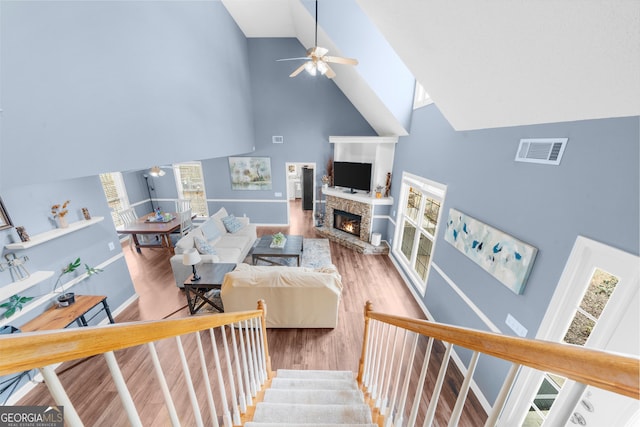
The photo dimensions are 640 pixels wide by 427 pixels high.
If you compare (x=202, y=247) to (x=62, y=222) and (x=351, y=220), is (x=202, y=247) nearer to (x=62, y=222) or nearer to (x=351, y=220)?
(x=62, y=222)

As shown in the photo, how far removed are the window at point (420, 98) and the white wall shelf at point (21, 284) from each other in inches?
228

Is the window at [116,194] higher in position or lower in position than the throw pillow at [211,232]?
higher

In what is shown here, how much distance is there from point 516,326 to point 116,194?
863 centimetres

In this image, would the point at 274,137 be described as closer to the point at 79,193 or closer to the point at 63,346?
the point at 79,193

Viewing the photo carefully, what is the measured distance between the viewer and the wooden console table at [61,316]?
2.48 m

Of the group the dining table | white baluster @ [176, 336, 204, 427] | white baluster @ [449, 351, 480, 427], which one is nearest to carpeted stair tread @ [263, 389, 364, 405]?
white baluster @ [176, 336, 204, 427]

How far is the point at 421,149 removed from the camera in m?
4.09

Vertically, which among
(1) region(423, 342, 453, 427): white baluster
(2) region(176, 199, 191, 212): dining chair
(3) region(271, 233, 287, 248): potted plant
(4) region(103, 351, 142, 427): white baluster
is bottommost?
(3) region(271, 233, 287, 248): potted plant

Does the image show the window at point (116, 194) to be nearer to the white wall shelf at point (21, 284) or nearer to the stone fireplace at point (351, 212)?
the white wall shelf at point (21, 284)

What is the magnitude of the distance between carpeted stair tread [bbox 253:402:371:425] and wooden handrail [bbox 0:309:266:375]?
142 cm

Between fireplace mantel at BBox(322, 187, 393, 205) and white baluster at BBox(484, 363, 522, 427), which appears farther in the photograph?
fireplace mantel at BBox(322, 187, 393, 205)

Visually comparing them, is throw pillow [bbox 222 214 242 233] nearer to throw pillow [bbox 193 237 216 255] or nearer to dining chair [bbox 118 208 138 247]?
throw pillow [bbox 193 237 216 255]

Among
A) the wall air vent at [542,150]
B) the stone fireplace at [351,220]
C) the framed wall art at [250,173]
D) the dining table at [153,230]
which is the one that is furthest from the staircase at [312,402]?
the framed wall art at [250,173]

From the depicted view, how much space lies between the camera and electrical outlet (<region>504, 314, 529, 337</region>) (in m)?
2.04
